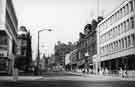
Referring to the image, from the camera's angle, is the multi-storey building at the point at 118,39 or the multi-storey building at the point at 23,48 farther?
the multi-storey building at the point at 23,48

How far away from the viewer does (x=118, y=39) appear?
57.2 meters

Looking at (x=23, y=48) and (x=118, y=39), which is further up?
(x=23, y=48)

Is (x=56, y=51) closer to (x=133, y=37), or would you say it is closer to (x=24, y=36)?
(x=24, y=36)

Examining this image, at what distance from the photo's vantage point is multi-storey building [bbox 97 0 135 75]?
1931 inches

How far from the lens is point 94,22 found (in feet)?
291

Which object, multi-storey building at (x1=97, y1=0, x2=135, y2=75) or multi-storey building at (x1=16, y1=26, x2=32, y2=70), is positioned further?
multi-storey building at (x1=16, y1=26, x2=32, y2=70)

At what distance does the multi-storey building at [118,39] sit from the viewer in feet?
161

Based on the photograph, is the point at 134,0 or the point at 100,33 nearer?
the point at 134,0

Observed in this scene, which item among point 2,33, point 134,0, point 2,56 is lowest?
point 2,56

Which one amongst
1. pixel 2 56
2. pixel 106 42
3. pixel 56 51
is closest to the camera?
pixel 2 56

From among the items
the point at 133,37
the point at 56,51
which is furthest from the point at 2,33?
the point at 56,51

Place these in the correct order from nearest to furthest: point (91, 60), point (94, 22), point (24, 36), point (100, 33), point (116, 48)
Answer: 1. point (116, 48)
2. point (100, 33)
3. point (91, 60)
4. point (94, 22)
5. point (24, 36)

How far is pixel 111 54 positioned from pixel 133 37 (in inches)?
586

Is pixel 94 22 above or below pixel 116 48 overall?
above
